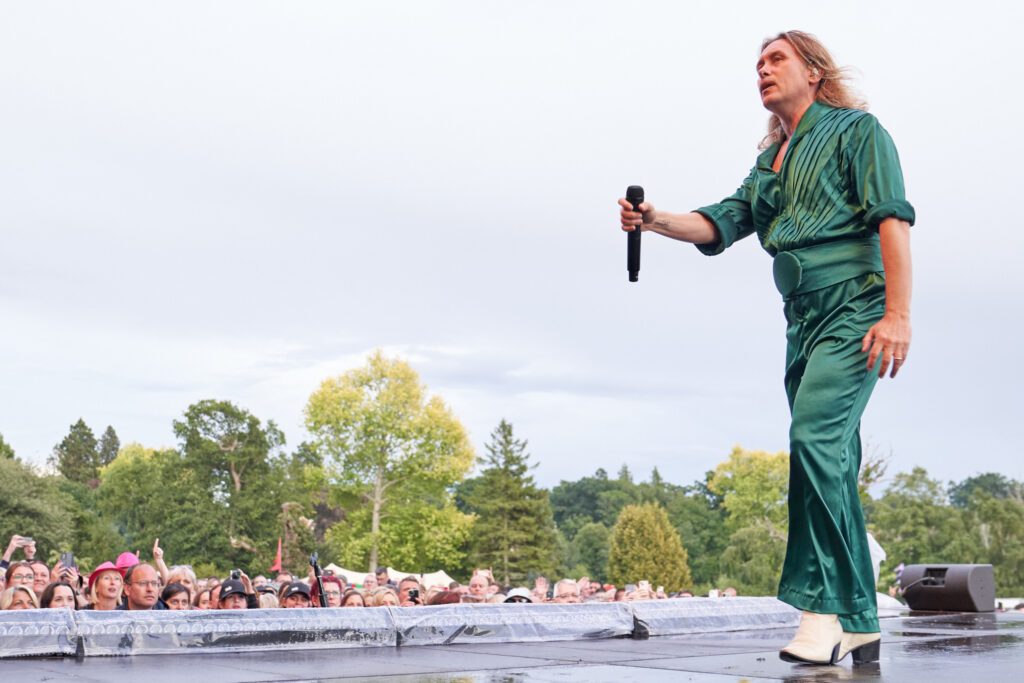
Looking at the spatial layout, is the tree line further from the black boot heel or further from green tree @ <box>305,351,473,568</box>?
the black boot heel

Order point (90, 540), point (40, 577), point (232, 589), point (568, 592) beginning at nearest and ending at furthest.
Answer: point (232, 589), point (40, 577), point (568, 592), point (90, 540)

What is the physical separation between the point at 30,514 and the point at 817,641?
46177 millimetres

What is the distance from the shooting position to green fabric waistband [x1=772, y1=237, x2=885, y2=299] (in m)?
3.65

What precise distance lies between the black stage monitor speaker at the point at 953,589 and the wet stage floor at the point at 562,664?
9.50 feet

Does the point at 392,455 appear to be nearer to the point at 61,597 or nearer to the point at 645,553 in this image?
the point at 645,553

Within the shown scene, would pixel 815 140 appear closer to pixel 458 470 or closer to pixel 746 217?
pixel 746 217

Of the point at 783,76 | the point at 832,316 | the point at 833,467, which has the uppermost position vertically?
the point at 783,76

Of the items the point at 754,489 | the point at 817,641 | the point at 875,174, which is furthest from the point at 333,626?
the point at 754,489

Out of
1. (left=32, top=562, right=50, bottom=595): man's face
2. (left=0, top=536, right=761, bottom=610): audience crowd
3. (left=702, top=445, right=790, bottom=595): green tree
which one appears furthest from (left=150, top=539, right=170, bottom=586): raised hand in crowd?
(left=702, top=445, right=790, bottom=595): green tree

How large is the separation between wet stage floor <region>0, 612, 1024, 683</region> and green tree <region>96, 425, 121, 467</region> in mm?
119010

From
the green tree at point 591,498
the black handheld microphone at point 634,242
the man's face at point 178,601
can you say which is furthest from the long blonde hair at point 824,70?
the green tree at point 591,498

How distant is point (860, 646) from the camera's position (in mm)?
3512

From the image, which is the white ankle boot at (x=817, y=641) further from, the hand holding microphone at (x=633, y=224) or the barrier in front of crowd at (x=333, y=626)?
the barrier in front of crowd at (x=333, y=626)

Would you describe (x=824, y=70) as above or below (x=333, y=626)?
above
